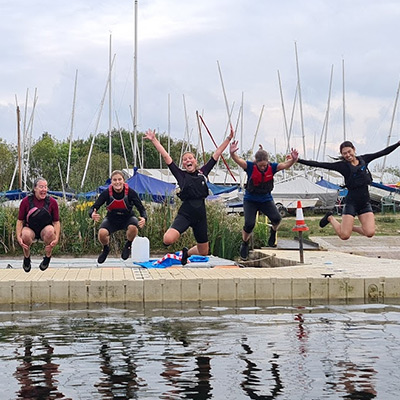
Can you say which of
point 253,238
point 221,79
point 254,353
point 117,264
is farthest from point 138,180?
point 254,353

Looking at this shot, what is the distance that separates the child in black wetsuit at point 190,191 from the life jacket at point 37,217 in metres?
2.06

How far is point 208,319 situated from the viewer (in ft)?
47.2

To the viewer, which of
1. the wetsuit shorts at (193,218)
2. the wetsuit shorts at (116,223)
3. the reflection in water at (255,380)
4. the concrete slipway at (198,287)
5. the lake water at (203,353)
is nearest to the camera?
the reflection in water at (255,380)

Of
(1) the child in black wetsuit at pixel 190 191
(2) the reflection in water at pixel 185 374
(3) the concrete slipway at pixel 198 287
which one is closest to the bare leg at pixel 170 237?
(1) the child in black wetsuit at pixel 190 191

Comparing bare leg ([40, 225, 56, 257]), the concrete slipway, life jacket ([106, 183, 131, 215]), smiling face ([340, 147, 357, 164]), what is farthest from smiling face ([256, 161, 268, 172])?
bare leg ([40, 225, 56, 257])

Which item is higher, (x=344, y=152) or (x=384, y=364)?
(x=344, y=152)

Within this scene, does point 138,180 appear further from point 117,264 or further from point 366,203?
point 366,203

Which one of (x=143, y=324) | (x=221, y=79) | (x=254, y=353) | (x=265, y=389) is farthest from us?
(x=221, y=79)

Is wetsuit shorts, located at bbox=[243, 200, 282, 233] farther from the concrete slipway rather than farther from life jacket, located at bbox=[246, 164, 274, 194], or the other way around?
the concrete slipway

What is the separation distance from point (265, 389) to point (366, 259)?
1219 centimetres

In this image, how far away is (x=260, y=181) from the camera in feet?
48.4

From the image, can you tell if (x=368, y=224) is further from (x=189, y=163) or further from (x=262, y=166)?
(x=189, y=163)

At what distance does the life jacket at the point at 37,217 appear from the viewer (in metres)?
14.5

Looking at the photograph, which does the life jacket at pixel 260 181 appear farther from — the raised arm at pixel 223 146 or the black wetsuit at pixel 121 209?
the black wetsuit at pixel 121 209
